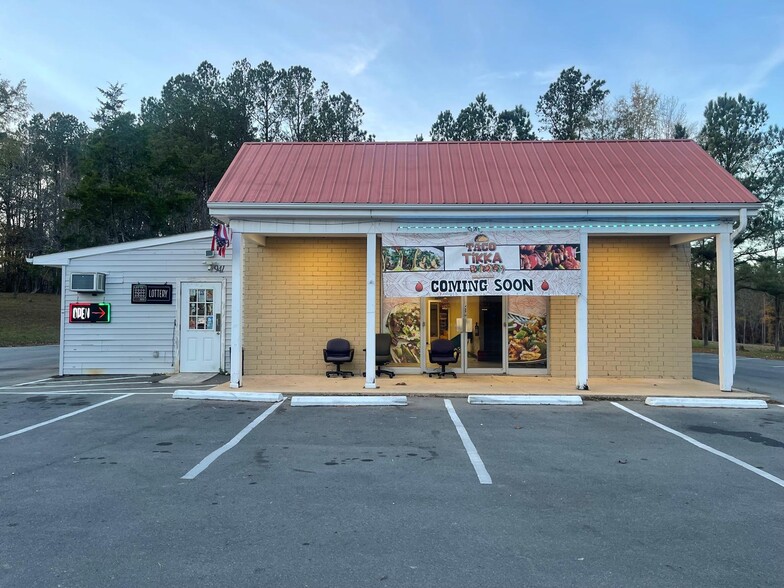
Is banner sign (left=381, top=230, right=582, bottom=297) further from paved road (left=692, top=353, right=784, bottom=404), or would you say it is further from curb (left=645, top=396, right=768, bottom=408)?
paved road (left=692, top=353, right=784, bottom=404)

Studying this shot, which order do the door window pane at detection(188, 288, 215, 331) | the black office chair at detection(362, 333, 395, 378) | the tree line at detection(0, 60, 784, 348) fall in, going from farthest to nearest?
the tree line at detection(0, 60, 784, 348) < the door window pane at detection(188, 288, 215, 331) < the black office chair at detection(362, 333, 395, 378)

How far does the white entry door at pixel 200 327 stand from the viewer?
1176cm

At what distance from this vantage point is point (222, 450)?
5828mm

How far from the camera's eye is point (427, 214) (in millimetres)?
9469

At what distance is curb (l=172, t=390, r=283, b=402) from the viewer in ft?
28.5

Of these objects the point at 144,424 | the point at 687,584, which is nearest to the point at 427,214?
the point at 144,424

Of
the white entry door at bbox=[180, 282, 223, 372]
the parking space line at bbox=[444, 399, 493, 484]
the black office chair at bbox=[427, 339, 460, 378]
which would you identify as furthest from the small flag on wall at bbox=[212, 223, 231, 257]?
the parking space line at bbox=[444, 399, 493, 484]

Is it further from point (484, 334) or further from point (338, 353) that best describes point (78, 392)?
point (484, 334)

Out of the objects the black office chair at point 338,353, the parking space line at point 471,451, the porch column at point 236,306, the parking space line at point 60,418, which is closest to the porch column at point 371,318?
the black office chair at point 338,353

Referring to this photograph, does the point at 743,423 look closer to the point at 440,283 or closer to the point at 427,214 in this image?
the point at 440,283

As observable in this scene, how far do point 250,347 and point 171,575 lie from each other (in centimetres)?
832

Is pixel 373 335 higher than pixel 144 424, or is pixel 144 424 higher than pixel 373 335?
pixel 373 335

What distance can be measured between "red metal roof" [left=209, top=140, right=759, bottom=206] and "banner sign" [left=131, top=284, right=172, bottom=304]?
339 cm

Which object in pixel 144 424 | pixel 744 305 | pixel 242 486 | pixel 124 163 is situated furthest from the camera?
pixel 744 305
